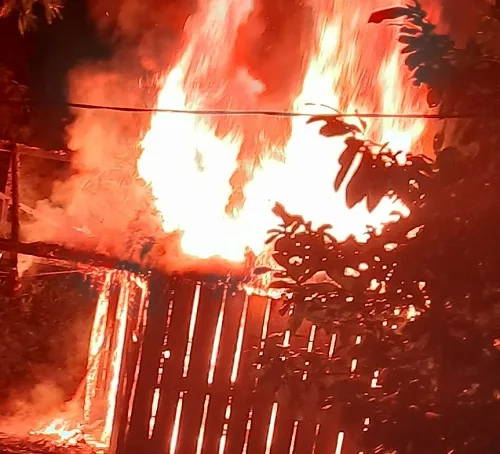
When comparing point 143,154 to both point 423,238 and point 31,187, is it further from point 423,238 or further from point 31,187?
point 423,238

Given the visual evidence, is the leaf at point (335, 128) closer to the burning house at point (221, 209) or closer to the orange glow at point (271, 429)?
the burning house at point (221, 209)

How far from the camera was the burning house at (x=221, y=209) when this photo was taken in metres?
5.21

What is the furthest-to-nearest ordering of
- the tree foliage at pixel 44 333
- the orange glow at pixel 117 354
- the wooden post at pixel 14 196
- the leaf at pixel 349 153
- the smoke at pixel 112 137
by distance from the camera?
the tree foliage at pixel 44 333 < the wooden post at pixel 14 196 < the smoke at pixel 112 137 < the orange glow at pixel 117 354 < the leaf at pixel 349 153

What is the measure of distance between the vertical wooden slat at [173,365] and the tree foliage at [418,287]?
2233mm

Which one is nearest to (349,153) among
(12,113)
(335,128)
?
(335,128)

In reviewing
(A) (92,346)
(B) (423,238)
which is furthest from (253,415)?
(B) (423,238)

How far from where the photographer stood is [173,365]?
5.30 meters

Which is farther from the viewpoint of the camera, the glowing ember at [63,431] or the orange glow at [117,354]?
the glowing ember at [63,431]

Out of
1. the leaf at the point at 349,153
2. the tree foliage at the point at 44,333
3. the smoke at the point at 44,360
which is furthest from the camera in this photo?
the tree foliage at the point at 44,333

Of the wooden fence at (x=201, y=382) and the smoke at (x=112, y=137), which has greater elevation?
the smoke at (x=112, y=137)

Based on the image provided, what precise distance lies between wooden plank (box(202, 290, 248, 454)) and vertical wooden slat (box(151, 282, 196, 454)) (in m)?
0.25

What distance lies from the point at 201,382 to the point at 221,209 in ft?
4.12

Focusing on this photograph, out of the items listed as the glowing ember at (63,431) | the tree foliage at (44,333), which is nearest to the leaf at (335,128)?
the glowing ember at (63,431)

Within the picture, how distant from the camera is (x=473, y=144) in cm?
291
